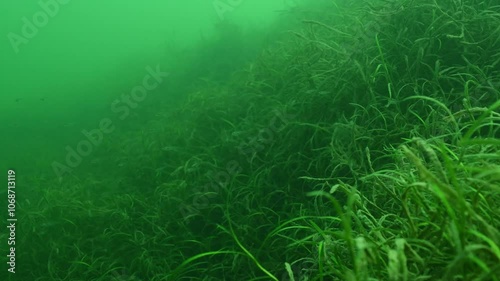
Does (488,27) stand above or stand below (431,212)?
below

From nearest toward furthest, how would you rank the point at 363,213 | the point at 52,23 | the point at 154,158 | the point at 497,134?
1. the point at 363,213
2. the point at 497,134
3. the point at 154,158
4. the point at 52,23

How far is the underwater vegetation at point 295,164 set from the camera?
1884 mm

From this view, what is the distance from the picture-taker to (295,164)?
2.58 meters

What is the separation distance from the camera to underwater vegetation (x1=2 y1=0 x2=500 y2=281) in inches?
74.2

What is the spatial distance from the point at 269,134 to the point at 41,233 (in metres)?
2.07

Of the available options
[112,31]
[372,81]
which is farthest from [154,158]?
[112,31]

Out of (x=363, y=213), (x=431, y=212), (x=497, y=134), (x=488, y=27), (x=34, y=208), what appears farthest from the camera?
(x=34, y=208)

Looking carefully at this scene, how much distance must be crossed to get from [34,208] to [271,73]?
104 inches

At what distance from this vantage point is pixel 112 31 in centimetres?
1485

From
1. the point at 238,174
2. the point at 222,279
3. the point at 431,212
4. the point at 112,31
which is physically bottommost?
the point at 222,279

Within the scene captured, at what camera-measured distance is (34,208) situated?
3.56 meters

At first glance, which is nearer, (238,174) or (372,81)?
(372,81)

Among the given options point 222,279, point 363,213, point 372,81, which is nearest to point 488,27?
point 372,81

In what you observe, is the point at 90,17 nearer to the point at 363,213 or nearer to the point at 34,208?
the point at 34,208
